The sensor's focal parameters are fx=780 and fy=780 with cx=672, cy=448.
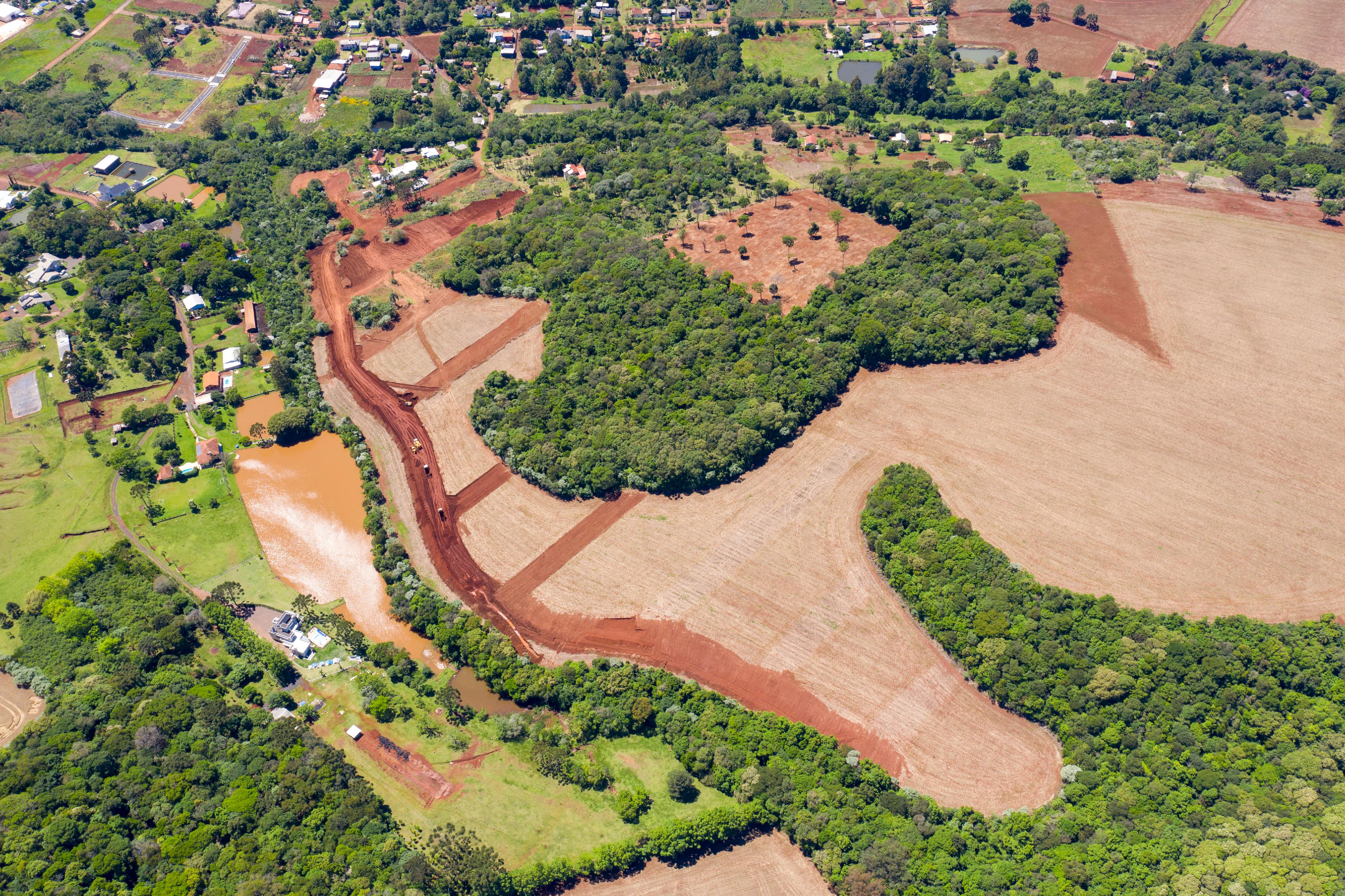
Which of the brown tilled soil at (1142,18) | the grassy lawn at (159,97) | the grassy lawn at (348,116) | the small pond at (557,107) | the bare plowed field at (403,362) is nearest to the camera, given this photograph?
the bare plowed field at (403,362)

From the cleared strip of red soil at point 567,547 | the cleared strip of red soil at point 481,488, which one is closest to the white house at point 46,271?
the cleared strip of red soil at point 481,488

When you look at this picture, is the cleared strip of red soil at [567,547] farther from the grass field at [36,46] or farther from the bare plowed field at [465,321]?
the grass field at [36,46]

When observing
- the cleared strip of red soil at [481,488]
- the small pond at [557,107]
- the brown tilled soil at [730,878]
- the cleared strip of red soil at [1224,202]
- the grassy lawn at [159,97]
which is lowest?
the brown tilled soil at [730,878]

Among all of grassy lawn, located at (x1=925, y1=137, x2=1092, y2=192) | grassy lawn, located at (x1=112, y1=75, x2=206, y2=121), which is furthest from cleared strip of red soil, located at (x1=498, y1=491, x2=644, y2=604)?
grassy lawn, located at (x1=112, y1=75, x2=206, y2=121)

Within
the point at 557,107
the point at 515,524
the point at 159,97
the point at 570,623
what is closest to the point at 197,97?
the point at 159,97

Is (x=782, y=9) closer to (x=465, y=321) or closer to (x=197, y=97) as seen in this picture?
(x=465, y=321)

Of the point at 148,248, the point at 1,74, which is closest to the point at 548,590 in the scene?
the point at 148,248
